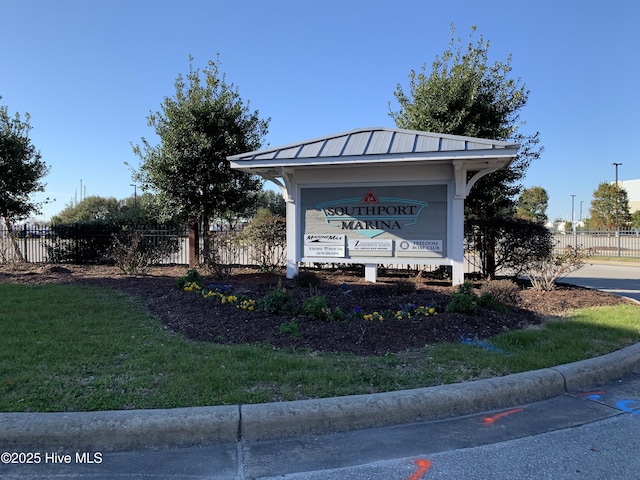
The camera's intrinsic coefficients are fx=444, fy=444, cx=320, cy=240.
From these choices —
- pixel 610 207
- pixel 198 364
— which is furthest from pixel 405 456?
pixel 610 207

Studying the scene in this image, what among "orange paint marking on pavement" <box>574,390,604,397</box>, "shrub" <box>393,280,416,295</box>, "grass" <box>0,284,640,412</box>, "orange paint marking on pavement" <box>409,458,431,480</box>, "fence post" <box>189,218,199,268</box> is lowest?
"orange paint marking on pavement" <box>409,458,431,480</box>

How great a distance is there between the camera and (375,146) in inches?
367

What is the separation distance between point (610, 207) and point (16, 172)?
52626mm

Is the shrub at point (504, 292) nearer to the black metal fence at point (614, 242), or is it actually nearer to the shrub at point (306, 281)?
the shrub at point (306, 281)

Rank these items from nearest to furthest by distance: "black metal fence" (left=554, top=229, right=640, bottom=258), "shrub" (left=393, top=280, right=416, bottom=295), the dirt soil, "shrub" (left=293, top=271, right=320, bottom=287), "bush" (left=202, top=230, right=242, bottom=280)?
the dirt soil → "shrub" (left=393, top=280, right=416, bottom=295) → "shrub" (left=293, top=271, right=320, bottom=287) → "bush" (left=202, top=230, right=242, bottom=280) → "black metal fence" (left=554, top=229, right=640, bottom=258)

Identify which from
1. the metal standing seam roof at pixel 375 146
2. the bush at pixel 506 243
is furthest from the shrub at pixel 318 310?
the bush at pixel 506 243

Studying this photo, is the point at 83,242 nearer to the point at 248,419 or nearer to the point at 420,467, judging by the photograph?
the point at 248,419

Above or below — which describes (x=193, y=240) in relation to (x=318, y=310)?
above

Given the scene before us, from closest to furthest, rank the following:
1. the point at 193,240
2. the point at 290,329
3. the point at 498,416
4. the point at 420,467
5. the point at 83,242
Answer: the point at 420,467 → the point at 498,416 → the point at 290,329 → the point at 193,240 → the point at 83,242

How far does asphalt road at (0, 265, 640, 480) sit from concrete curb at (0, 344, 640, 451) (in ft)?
0.24

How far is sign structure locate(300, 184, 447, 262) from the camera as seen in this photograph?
983cm

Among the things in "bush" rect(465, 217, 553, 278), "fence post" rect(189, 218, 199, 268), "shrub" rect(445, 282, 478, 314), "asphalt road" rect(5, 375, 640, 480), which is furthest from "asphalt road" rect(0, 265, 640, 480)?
"fence post" rect(189, 218, 199, 268)

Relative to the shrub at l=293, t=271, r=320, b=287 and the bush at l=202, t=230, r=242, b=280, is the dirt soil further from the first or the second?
the bush at l=202, t=230, r=242, b=280

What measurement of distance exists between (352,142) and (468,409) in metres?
6.98
